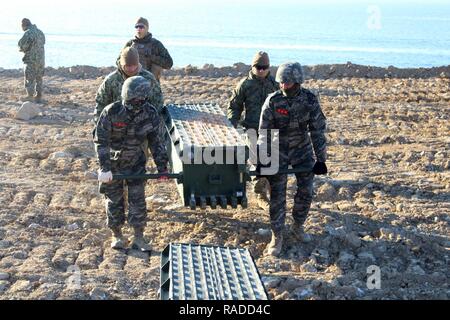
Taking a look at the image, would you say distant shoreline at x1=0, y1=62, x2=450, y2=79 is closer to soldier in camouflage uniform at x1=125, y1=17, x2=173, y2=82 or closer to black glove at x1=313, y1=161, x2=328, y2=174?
soldier in camouflage uniform at x1=125, y1=17, x2=173, y2=82

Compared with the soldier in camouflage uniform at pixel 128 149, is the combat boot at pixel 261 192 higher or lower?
lower

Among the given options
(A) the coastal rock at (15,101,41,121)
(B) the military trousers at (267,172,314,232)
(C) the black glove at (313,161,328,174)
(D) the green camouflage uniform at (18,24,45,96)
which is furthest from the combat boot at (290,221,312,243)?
(D) the green camouflage uniform at (18,24,45,96)

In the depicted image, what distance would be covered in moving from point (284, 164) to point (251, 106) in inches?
43.9

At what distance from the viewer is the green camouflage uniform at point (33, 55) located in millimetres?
13438

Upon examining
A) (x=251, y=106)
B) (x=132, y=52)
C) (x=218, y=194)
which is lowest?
(x=218, y=194)

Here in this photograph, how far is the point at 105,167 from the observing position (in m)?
6.27

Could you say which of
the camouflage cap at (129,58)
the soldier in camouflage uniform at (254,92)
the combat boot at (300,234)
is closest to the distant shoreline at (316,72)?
the soldier in camouflage uniform at (254,92)

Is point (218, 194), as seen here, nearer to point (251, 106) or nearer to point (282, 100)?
point (282, 100)

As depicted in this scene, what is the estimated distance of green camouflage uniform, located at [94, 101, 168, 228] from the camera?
6.27 m

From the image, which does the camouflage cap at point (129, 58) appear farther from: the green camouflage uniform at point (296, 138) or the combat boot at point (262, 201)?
the combat boot at point (262, 201)

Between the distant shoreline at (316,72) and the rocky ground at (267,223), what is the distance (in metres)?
5.27

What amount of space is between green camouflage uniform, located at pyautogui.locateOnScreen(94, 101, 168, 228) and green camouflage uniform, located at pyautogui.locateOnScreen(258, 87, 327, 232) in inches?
35.9

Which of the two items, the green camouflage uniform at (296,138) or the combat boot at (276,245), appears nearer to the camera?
the green camouflage uniform at (296,138)
